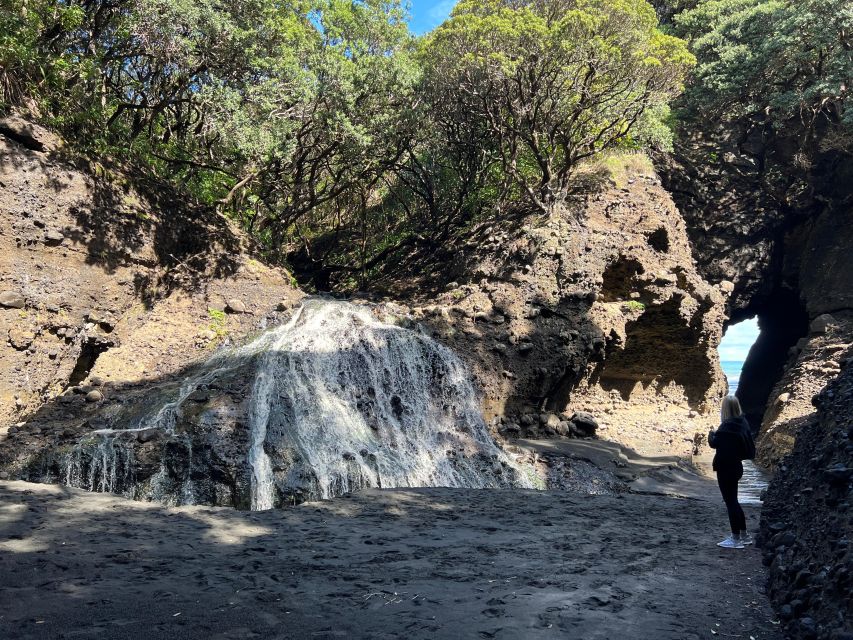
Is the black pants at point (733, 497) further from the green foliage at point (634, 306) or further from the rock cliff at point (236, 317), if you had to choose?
the green foliage at point (634, 306)

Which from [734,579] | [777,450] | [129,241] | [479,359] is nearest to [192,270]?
[129,241]

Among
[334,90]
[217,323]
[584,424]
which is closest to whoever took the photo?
[217,323]

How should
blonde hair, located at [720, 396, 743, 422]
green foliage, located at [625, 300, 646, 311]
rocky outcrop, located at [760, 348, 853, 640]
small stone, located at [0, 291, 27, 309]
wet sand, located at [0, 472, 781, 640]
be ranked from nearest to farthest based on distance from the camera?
rocky outcrop, located at [760, 348, 853, 640] → wet sand, located at [0, 472, 781, 640] → blonde hair, located at [720, 396, 743, 422] → small stone, located at [0, 291, 27, 309] → green foliage, located at [625, 300, 646, 311]

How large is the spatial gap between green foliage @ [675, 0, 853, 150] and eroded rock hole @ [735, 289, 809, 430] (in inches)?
335

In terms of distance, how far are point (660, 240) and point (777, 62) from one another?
8874 millimetres

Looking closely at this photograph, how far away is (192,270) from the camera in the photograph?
50.5 feet

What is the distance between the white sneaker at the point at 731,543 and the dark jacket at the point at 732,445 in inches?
30.1

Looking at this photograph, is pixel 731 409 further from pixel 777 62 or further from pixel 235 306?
pixel 777 62

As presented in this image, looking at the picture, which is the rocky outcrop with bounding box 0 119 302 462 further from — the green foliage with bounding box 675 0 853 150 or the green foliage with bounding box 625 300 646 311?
the green foliage with bounding box 675 0 853 150

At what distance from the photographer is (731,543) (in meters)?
6.73

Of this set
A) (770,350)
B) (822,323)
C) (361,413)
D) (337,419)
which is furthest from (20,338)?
(770,350)

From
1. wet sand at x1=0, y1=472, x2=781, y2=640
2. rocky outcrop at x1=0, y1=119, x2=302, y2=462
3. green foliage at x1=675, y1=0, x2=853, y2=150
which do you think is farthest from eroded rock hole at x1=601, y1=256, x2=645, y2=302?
wet sand at x1=0, y1=472, x2=781, y2=640

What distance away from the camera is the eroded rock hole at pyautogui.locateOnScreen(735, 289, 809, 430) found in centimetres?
2938

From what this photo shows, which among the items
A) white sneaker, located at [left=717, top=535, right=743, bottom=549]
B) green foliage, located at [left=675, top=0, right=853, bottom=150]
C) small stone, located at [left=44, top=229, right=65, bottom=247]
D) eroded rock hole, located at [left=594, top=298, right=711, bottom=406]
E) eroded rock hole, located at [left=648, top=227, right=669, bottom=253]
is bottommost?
white sneaker, located at [left=717, top=535, right=743, bottom=549]
